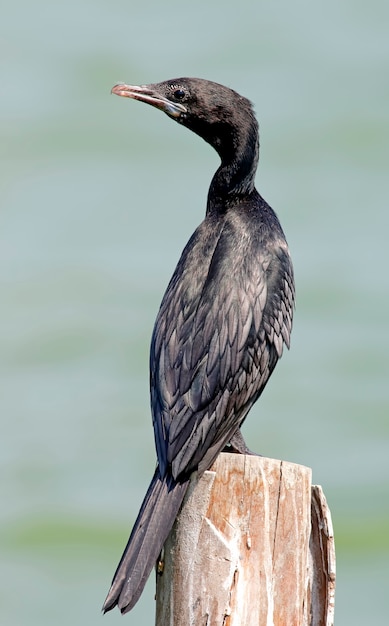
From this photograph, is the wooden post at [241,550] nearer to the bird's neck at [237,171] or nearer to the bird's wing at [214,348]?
the bird's wing at [214,348]

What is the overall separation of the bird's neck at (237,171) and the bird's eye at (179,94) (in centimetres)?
39

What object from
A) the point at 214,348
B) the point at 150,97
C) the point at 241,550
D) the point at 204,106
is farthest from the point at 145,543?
the point at 150,97

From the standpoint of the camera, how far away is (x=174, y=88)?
18.8 ft

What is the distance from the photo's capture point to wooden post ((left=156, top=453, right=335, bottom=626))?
4086 millimetres

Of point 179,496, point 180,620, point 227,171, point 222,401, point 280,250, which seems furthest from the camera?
point 227,171

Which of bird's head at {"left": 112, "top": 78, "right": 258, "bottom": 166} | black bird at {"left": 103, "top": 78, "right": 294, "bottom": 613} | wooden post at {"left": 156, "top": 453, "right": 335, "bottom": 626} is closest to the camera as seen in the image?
wooden post at {"left": 156, "top": 453, "right": 335, "bottom": 626}

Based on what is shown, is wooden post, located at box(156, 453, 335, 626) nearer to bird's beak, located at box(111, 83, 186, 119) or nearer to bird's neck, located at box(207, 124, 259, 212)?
bird's neck, located at box(207, 124, 259, 212)

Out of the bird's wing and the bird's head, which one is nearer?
the bird's wing

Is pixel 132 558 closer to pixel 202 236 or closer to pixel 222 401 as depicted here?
pixel 222 401

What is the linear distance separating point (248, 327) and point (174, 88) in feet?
4.85

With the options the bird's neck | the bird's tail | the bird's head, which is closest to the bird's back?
the bird's tail

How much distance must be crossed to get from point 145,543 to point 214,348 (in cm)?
108

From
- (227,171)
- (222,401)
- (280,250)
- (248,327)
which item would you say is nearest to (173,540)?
(222,401)

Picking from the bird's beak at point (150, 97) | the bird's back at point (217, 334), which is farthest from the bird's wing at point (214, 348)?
the bird's beak at point (150, 97)
